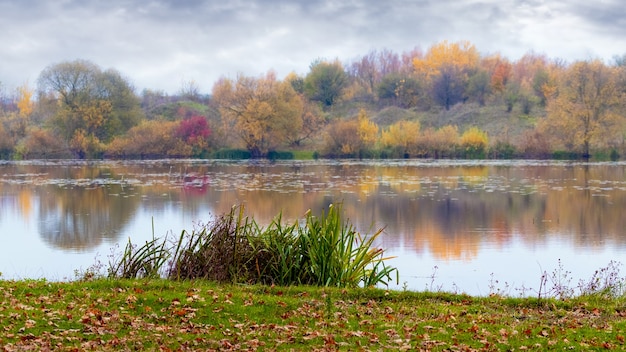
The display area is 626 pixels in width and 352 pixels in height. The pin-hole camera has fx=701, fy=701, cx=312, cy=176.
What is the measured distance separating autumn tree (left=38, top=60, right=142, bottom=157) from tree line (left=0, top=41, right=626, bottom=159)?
97mm

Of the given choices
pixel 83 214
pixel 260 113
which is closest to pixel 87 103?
pixel 260 113

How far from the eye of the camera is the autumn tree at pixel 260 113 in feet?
212

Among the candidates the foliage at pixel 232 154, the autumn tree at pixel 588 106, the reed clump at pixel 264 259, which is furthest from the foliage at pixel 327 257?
the foliage at pixel 232 154

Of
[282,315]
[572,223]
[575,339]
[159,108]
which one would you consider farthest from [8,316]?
[159,108]

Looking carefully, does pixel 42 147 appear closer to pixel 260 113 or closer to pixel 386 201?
pixel 260 113

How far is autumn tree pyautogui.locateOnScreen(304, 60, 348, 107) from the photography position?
88438mm

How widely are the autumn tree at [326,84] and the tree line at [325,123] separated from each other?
5382 mm

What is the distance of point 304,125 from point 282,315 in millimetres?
64654

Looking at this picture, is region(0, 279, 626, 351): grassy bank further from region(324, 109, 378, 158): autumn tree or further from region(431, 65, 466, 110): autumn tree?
region(431, 65, 466, 110): autumn tree

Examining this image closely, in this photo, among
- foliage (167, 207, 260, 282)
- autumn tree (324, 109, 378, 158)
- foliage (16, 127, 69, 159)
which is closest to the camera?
foliage (167, 207, 260, 282)

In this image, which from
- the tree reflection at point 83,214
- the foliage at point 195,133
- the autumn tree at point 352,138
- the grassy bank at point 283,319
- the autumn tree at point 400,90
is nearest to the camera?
the grassy bank at point 283,319

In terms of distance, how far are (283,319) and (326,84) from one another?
80.9 m

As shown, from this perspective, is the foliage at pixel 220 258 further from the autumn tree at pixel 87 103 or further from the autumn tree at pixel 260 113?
the autumn tree at pixel 87 103

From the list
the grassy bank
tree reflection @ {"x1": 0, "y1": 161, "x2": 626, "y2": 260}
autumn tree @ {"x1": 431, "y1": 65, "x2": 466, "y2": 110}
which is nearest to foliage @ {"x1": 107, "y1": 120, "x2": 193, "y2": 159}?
tree reflection @ {"x1": 0, "y1": 161, "x2": 626, "y2": 260}
